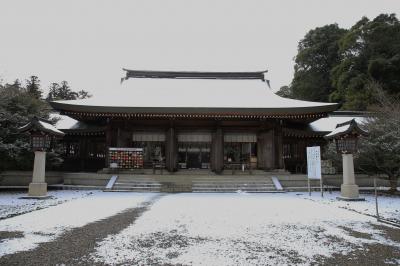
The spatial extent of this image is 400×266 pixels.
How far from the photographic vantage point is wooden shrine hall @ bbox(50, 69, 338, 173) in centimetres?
1755

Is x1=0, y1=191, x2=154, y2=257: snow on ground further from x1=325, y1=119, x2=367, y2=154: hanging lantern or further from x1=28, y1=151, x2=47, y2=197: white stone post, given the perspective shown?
x1=325, y1=119, x2=367, y2=154: hanging lantern

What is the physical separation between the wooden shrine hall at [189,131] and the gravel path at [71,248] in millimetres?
10833

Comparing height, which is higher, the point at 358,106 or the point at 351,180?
the point at 358,106

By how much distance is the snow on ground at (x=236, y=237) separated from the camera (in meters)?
4.65

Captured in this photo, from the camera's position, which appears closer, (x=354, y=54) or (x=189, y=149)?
(x=189, y=149)

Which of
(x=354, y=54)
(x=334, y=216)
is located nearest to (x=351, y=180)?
(x=334, y=216)

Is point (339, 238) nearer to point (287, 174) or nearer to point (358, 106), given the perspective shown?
point (287, 174)

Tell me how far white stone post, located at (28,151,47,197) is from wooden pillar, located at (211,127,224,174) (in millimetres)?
9361

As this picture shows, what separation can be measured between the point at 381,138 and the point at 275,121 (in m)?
6.29

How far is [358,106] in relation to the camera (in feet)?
101

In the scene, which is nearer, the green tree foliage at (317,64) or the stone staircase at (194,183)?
the stone staircase at (194,183)

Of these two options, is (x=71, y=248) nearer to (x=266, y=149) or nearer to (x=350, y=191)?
(x=350, y=191)

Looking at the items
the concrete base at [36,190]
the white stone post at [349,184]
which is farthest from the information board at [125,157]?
the white stone post at [349,184]

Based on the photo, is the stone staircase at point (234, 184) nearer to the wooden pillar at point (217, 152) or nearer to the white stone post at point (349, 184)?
the wooden pillar at point (217, 152)
